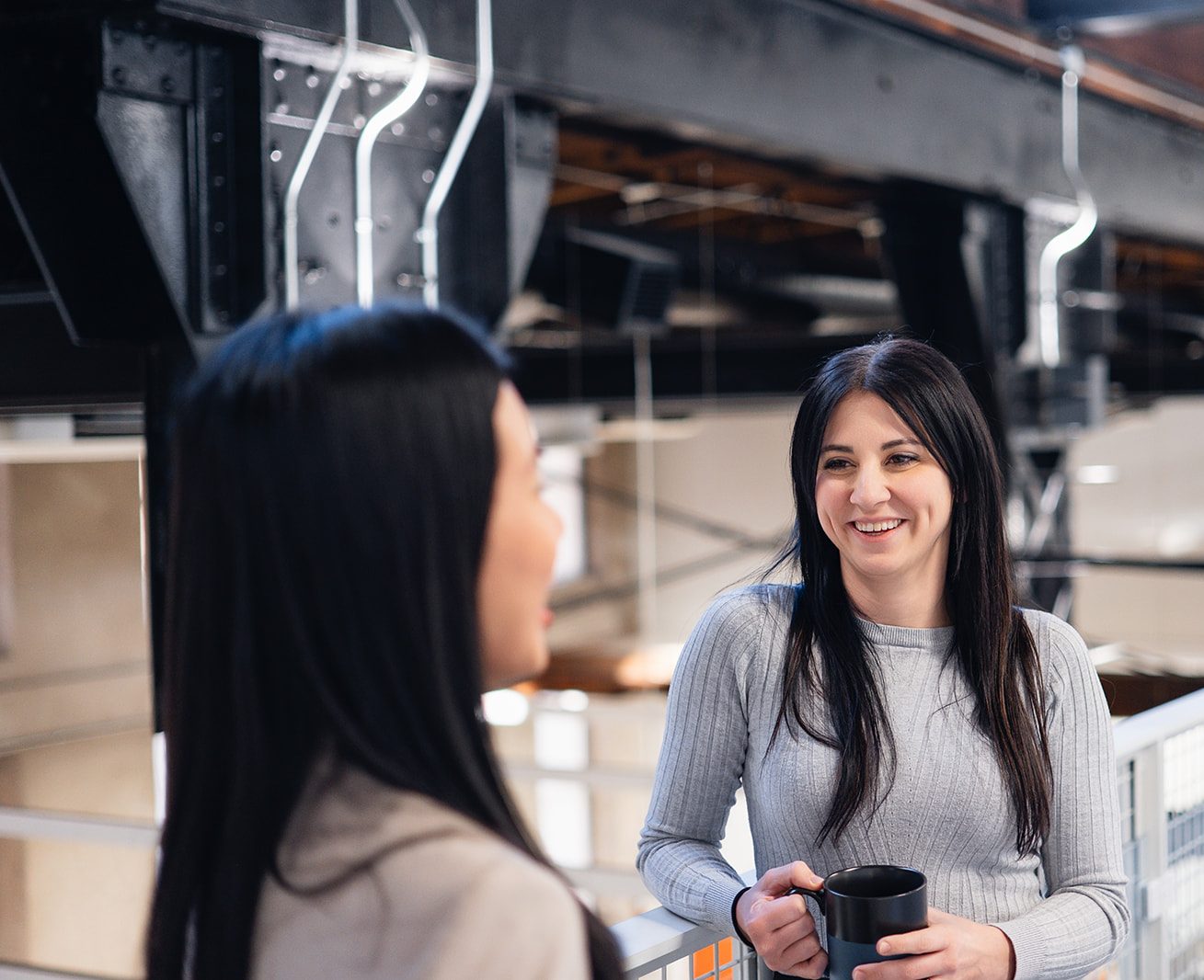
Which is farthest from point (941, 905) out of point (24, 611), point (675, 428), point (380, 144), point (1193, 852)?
point (675, 428)

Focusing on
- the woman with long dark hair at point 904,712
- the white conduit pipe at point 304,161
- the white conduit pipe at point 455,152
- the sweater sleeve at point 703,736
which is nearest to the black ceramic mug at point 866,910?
the woman with long dark hair at point 904,712

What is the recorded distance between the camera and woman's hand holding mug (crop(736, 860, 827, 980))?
4.12ft

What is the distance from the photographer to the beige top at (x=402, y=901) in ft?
2.14

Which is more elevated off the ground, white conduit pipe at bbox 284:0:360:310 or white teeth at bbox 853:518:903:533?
white conduit pipe at bbox 284:0:360:310

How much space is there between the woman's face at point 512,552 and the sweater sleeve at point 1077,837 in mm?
786

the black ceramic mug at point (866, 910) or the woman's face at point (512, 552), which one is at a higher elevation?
the woman's face at point (512, 552)

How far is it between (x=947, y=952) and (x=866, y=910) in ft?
0.33

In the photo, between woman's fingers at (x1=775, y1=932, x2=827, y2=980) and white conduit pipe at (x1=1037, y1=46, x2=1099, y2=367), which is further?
white conduit pipe at (x1=1037, y1=46, x2=1099, y2=367)

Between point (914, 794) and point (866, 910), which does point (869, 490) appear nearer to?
point (914, 794)

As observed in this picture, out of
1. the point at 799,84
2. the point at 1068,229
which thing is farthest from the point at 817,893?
the point at 1068,229

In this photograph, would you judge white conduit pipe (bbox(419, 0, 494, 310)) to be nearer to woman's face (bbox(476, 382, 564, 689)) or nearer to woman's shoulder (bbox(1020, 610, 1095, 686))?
woman's shoulder (bbox(1020, 610, 1095, 686))

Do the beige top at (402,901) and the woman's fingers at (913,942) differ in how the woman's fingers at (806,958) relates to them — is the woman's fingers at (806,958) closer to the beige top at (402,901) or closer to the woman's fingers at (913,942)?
the woman's fingers at (913,942)

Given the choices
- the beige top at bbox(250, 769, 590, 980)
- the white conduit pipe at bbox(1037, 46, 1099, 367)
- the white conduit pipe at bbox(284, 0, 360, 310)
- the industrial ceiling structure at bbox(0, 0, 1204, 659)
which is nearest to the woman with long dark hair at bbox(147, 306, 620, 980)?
the beige top at bbox(250, 769, 590, 980)

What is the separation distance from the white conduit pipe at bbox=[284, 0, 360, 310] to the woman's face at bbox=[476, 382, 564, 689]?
6.45 ft
